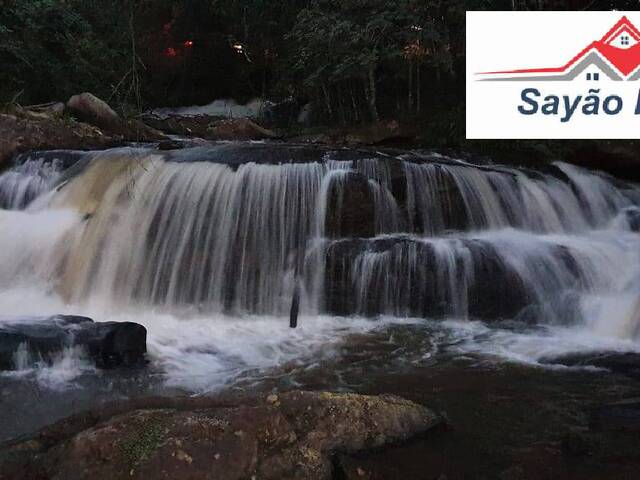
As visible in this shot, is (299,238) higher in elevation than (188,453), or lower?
higher

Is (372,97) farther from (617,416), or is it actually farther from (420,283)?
(617,416)

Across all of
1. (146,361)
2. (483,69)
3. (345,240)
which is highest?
(483,69)

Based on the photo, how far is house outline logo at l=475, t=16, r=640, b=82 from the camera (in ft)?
25.2

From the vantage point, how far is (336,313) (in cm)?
670

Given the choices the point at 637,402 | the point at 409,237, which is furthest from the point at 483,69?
the point at 637,402

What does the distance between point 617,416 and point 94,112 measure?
11110mm

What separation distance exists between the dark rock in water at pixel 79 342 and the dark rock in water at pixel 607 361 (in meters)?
3.66

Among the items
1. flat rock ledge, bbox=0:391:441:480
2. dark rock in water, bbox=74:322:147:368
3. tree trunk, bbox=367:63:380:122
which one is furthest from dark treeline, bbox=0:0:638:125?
flat rock ledge, bbox=0:391:441:480

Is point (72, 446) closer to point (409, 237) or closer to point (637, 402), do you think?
point (637, 402)

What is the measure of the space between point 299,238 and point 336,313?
115 cm

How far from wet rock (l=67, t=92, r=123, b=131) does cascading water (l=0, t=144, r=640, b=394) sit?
3118 millimetres

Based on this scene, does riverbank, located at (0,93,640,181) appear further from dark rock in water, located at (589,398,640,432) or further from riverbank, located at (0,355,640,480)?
dark rock in water, located at (589,398,640,432)

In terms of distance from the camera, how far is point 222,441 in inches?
116

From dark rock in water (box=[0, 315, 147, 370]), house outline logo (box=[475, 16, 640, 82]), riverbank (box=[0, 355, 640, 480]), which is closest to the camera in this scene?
riverbank (box=[0, 355, 640, 480])
